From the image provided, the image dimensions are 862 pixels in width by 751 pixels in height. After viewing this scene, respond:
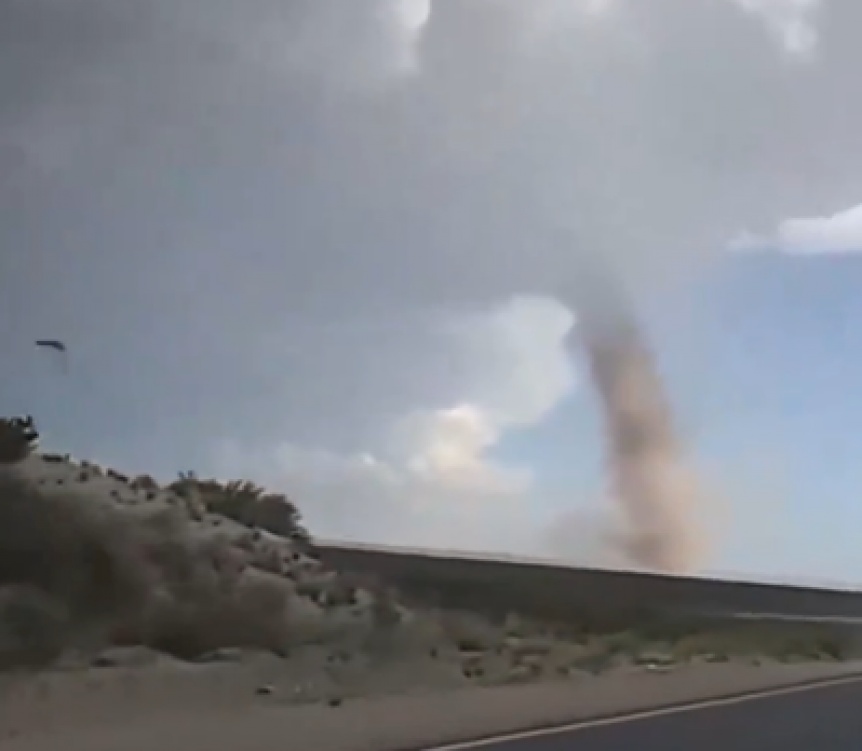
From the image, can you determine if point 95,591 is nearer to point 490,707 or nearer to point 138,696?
point 138,696

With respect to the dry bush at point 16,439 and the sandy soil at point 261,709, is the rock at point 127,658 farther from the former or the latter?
the dry bush at point 16,439

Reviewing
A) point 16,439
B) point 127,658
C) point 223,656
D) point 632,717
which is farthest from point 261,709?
point 16,439

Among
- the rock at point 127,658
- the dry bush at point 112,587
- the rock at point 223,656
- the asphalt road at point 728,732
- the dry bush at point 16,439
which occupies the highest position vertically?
the dry bush at point 16,439

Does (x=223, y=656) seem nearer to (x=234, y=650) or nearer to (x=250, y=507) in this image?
(x=234, y=650)

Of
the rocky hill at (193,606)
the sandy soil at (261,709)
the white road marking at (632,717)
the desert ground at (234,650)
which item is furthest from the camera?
the rocky hill at (193,606)

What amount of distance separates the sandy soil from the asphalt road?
1017mm

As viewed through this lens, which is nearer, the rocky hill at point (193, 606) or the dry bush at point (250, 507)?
the rocky hill at point (193, 606)

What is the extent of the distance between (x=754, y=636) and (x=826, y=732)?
2945 cm

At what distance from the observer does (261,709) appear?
71.9 ft

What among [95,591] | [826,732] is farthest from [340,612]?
[826,732]

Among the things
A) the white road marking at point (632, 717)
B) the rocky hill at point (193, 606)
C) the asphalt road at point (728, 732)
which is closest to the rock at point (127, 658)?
the rocky hill at point (193, 606)

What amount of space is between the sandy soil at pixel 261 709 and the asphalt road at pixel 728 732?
1017mm

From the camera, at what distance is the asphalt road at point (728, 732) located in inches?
754

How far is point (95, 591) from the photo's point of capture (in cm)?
2878
